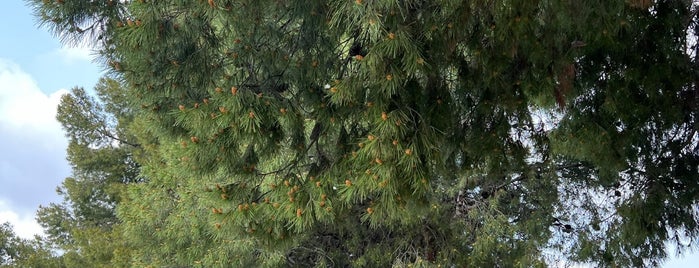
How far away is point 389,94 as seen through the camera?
12.0 feet

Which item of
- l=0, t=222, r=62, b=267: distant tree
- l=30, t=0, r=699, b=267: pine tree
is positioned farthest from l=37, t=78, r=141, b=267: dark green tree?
l=30, t=0, r=699, b=267: pine tree

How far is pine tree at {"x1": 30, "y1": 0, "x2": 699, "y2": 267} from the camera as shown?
372 cm

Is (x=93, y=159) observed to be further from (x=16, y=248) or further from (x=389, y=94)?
(x=389, y=94)

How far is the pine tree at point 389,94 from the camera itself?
146 inches

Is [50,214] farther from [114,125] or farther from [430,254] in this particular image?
[430,254]

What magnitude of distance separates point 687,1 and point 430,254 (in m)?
4.31

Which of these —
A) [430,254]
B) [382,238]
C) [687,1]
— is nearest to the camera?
[687,1]

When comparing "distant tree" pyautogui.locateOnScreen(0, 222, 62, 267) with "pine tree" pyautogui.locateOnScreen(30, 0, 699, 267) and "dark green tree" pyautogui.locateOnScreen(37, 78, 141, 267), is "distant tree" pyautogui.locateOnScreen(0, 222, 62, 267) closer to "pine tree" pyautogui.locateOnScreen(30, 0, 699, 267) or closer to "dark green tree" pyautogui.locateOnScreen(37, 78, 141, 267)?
"dark green tree" pyautogui.locateOnScreen(37, 78, 141, 267)

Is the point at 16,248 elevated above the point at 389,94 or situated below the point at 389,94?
above

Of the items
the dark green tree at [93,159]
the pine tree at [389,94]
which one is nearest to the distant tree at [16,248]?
the dark green tree at [93,159]

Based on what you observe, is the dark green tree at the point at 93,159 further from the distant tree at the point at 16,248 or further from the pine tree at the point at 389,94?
the pine tree at the point at 389,94

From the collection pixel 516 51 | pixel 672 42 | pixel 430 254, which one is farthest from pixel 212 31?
pixel 430 254

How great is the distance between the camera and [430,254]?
887cm

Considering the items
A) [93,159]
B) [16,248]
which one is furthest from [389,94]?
[16,248]
